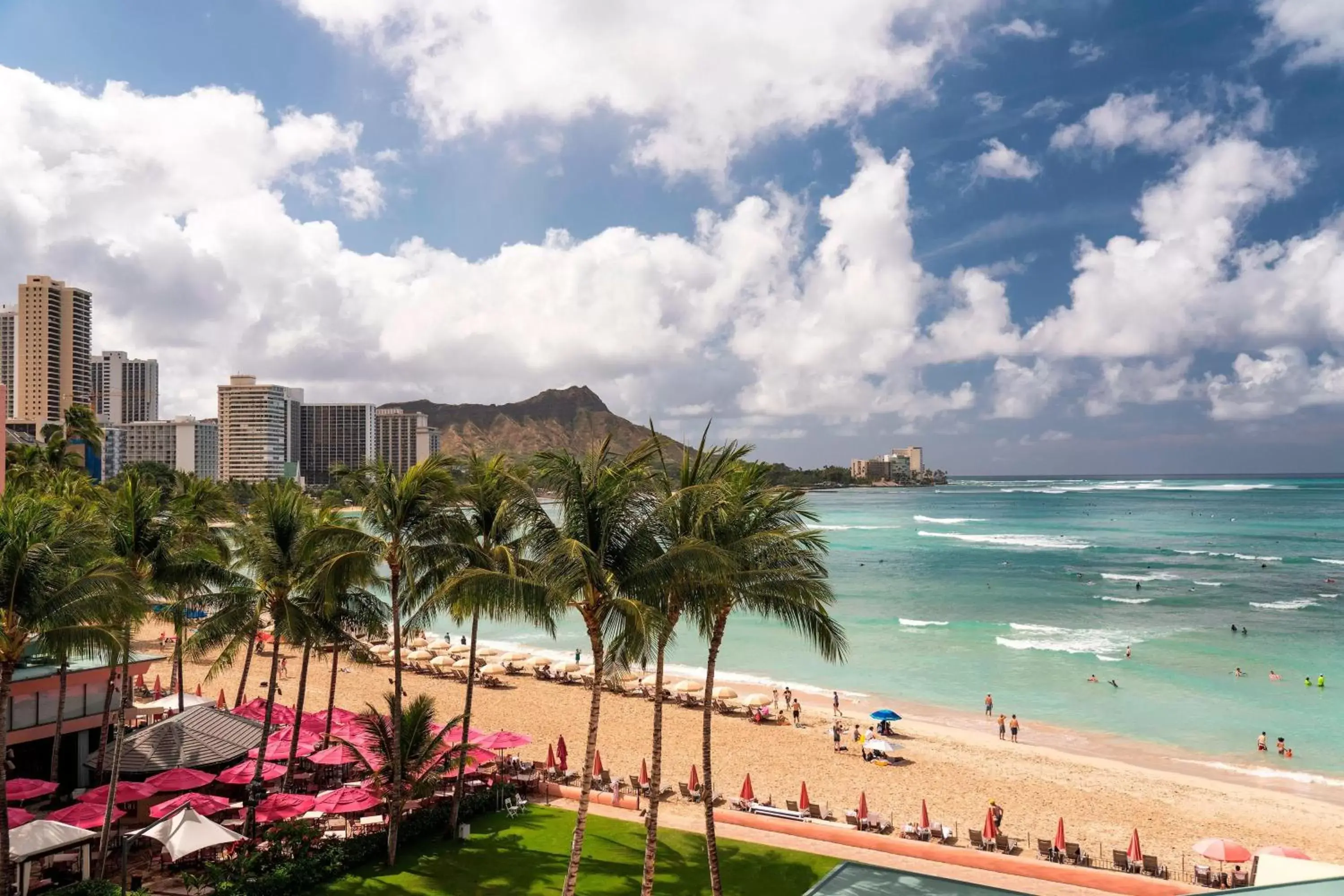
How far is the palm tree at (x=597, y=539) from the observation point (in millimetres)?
10570

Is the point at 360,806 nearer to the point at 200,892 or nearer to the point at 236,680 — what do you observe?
the point at 200,892

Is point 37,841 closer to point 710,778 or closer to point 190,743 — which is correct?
point 190,743

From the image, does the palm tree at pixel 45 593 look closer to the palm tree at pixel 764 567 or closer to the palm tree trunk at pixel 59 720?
the palm tree trunk at pixel 59 720

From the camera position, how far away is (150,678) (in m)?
32.9

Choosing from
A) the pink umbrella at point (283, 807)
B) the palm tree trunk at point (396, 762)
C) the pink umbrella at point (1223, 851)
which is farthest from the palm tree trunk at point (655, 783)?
the pink umbrella at point (1223, 851)

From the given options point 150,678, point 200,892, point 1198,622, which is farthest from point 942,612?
point 200,892

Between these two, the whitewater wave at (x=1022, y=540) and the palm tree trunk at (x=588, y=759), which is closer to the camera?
the palm tree trunk at (x=588, y=759)

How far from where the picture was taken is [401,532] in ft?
45.5

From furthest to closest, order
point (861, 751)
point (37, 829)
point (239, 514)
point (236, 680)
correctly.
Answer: point (236, 680)
point (861, 751)
point (239, 514)
point (37, 829)

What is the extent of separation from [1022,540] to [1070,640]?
184 feet

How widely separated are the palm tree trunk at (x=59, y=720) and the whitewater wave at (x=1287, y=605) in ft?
193

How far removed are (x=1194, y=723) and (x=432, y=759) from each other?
87.6 feet

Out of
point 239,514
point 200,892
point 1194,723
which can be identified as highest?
point 239,514

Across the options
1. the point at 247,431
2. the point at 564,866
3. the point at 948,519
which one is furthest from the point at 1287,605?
the point at 247,431
